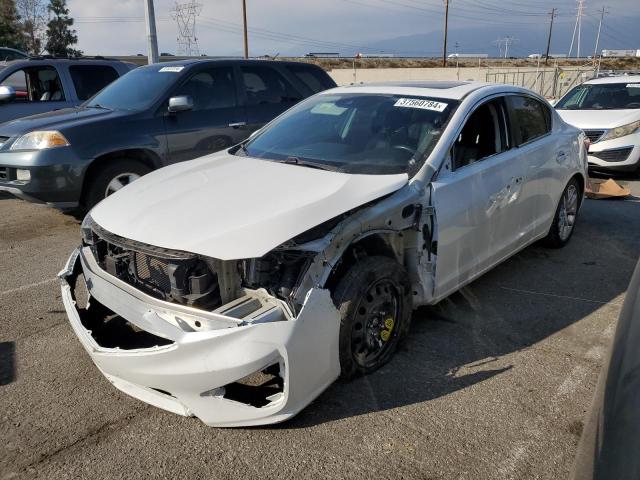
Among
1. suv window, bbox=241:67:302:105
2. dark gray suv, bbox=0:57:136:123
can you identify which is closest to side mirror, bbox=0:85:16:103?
dark gray suv, bbox=0:57:136:123

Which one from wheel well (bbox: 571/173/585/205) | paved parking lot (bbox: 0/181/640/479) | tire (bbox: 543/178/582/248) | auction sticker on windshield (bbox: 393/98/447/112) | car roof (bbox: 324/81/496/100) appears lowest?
paved parking lot (bbox: 0/181/640/479)

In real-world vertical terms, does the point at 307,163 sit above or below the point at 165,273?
above

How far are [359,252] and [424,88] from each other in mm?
1747

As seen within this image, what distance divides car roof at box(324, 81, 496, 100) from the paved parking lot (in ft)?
5.17

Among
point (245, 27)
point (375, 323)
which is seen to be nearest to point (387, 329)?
point (375, 323)

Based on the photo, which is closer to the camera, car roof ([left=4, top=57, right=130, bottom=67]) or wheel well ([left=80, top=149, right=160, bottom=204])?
wheel well ([left=80, top=149, right=160, bottom=204])

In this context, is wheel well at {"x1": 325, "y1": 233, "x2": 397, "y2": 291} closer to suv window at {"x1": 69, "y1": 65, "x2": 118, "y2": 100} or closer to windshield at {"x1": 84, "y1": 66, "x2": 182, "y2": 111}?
windshield at {"x1": 84, "y1": 66, "x2": 182, "y2": 111}

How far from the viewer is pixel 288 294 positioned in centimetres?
268

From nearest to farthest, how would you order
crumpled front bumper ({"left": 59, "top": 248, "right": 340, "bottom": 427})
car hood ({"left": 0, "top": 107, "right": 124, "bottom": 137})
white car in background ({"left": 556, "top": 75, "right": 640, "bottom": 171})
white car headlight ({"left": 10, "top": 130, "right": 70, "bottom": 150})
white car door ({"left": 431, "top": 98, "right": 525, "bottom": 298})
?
crumpled front bumper ({"left": 59, "top": 248, "right": 340, "bottom": 427}) → white car door ({"left": 431, "top": 98, "right": 525, "bottom": 298}) → white car headlight ({"left": 10, "top": 130, "right": 70, "bottom": 150}) → car hood ({"left": 0, "top": 107, "right": 124, "bottom": 137}) → white car in background ({"left": 556, "top": 75, "right": 640, "bottom": 171})

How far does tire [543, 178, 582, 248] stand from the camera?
541cm

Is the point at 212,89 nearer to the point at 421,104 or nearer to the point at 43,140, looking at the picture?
the point at 43,140

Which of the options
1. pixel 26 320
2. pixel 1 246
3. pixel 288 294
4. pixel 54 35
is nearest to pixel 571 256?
pixel 288 294

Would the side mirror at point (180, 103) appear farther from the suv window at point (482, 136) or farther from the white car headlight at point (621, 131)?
the white car headlight at point (621, 131)

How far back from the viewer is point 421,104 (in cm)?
401
